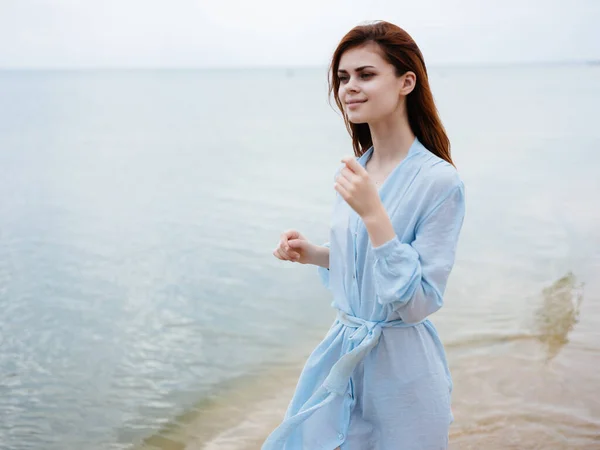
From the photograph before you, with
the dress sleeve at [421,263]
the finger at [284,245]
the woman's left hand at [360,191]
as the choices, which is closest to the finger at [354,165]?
the woman's left hand at [360,191]

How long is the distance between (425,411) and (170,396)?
2.45 meters

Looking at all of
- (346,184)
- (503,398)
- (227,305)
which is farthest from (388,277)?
(227,305)

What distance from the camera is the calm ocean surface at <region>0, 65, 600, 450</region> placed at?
3.46 m

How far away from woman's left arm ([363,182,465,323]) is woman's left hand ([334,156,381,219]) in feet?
0.05

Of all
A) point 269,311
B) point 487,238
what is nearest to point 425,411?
point 269,311

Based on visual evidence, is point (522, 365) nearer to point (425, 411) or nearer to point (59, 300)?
point (425, 411)

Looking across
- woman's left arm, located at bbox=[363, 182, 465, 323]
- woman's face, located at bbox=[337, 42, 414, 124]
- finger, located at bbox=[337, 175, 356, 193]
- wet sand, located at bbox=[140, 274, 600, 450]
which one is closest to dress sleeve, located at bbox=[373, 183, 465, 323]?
woman's left arm, located at bbox=[363, 182, 465, 323]

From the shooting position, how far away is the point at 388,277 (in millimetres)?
1444

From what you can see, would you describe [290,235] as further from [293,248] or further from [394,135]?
[394,135]

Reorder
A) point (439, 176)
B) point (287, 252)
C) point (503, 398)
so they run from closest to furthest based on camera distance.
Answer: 1. point (439, 176)
2. point (287, 252)
3. point (503, 398)

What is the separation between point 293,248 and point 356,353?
12.3 inches

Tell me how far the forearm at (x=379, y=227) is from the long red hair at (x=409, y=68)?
29 cm

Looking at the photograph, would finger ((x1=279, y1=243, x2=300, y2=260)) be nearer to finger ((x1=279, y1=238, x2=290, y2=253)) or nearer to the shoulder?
finger ((x1=279, y1=238, x2=290, y2=253))

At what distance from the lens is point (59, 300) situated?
16.6 ft
